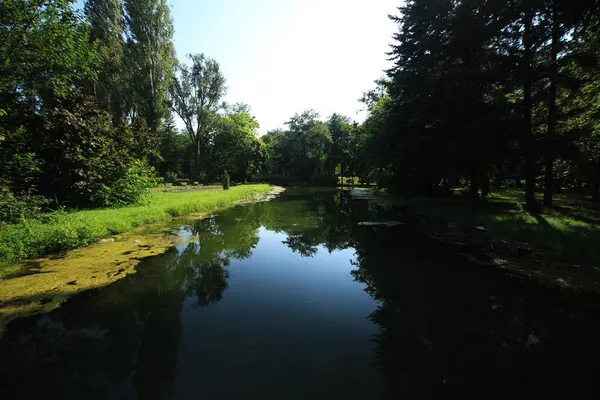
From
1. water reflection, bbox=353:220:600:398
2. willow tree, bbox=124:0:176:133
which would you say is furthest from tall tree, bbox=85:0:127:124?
water reflection, bbox=353:220:600:398

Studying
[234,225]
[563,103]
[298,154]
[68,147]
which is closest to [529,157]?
[563,103]

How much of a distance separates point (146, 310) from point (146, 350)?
4.99 feet

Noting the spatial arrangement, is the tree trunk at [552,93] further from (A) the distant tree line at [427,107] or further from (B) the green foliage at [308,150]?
(B) the green foliage at [308,150]

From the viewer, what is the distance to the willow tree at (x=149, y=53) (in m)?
34.7

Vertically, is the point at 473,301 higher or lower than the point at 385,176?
lower

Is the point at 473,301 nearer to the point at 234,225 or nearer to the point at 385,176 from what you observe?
the point at 234,225

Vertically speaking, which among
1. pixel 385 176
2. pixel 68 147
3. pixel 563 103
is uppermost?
pixel 563 103

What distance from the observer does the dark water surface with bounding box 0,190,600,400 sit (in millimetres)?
3916

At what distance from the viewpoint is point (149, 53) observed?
36000 mm

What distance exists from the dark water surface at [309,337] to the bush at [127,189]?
7.61 meters

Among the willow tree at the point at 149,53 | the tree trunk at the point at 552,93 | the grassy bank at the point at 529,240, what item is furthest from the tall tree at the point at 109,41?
the tree trunk at the point at 552,93

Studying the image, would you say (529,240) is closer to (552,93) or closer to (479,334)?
(479,334)

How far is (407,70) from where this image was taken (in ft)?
77.3

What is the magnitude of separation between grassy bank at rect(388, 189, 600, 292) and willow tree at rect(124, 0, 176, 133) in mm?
33786
